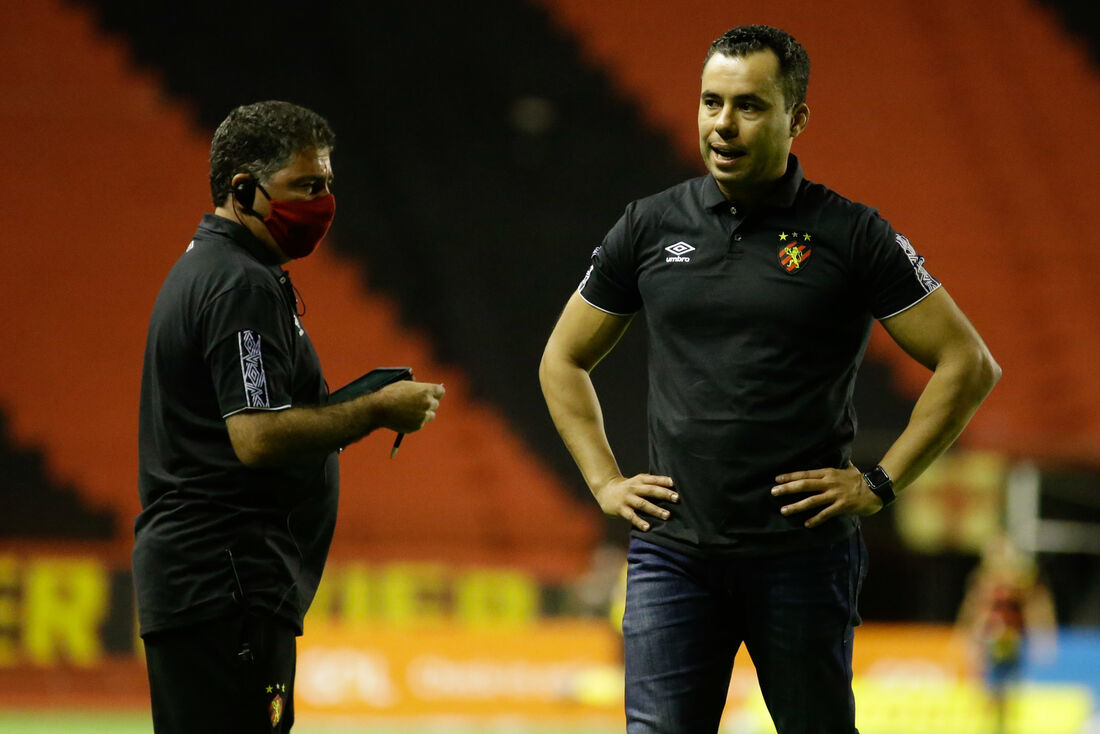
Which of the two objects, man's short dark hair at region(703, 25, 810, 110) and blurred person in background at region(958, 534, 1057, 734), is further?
blurred person in background at region(958, 534, 1057, 734)

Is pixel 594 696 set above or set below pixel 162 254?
below

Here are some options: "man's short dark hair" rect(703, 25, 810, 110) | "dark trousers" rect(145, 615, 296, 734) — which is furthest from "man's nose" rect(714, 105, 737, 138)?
"dark trousers" rect(145, 615, 296, 734)

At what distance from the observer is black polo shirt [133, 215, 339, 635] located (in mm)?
2934

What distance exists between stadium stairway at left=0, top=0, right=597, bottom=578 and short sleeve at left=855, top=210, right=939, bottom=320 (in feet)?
25.7

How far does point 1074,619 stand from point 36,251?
9.07 m

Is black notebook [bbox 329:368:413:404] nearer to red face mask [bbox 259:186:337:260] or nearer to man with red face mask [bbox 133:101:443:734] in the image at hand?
man with red face mask [bbox 133:101:443:734]

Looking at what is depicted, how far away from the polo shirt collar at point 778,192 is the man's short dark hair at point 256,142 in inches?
36.4

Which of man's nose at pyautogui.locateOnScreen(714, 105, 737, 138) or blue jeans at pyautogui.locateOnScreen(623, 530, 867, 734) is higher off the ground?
man's nose at pyautogui.locateOnScreen(714, 105, 737, 138)

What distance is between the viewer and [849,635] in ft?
9.97

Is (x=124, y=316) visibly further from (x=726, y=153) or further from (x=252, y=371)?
(x=726, y=153)

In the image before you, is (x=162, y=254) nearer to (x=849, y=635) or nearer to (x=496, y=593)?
(x=496, y=593)

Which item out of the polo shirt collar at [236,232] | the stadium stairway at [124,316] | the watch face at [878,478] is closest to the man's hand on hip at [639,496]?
the watch face at [878,478]

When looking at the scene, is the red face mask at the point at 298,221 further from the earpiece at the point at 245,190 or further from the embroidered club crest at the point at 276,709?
the embroidered club crest at the point at 276,709

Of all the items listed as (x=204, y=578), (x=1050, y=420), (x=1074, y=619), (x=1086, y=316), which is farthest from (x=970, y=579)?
(x=204, y=578)
